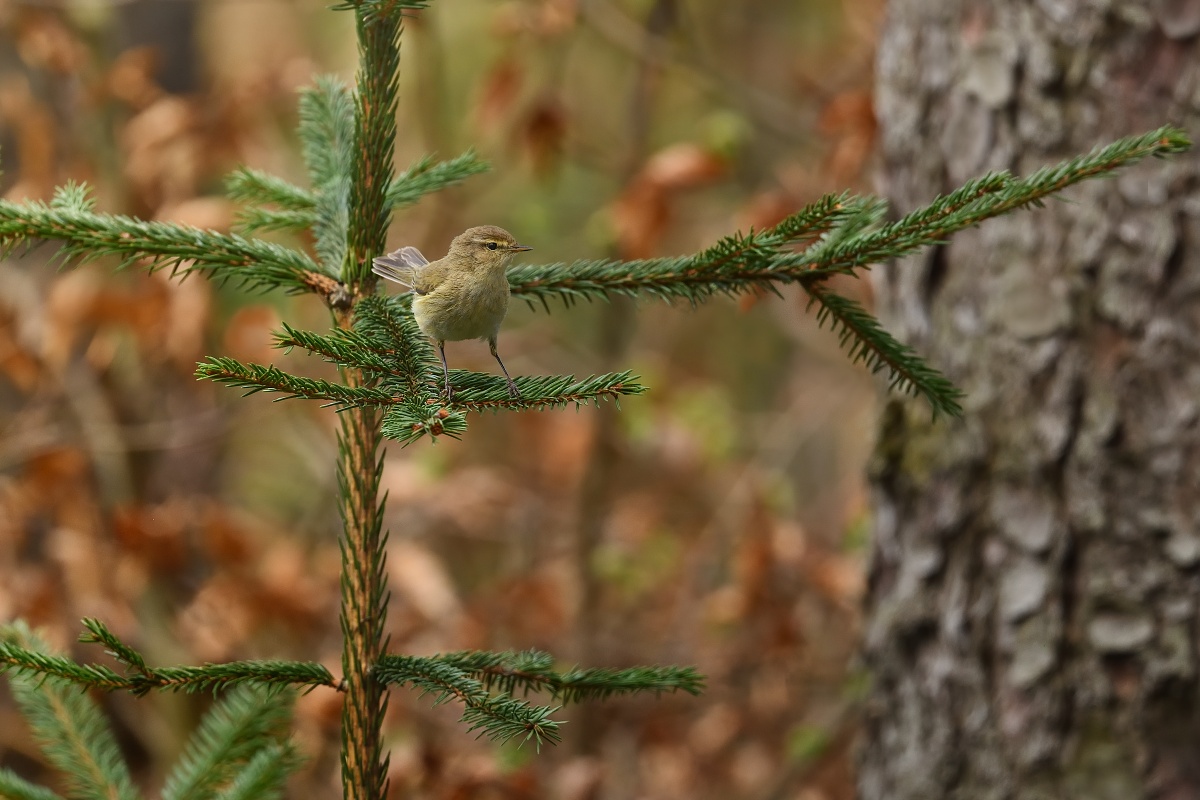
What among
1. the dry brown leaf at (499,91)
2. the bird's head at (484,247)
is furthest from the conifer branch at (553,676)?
the dry brown leaf at (499,91)

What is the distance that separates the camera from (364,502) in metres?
1.42

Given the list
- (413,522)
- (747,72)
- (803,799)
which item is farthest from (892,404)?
(747,72)

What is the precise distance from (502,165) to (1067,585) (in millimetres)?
5819

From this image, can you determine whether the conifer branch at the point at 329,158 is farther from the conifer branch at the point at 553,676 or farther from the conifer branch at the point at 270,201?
the conifer branch at the point at 553,676

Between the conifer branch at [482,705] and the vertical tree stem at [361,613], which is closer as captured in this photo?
the conifer branch at [482,705]

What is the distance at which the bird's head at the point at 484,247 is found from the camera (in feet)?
5.65

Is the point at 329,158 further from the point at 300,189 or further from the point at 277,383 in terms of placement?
the point at 277,383

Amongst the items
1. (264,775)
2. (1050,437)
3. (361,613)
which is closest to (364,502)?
(361,613)

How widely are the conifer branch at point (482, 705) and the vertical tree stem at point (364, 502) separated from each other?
3.3 inches

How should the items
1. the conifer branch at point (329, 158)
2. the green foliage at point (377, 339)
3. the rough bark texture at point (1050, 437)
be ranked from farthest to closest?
the rough bark texture at point (1050, 437) → the conifer branch at point (329, 158) → the green foliage at point (377, 339)

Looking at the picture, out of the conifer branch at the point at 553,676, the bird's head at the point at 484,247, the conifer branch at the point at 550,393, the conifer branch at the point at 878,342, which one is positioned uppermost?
the bird's head at the point at 484,247

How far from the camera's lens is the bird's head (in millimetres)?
1723

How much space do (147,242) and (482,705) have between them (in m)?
0.75

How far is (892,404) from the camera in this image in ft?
8.11
